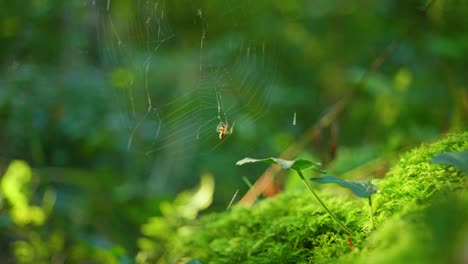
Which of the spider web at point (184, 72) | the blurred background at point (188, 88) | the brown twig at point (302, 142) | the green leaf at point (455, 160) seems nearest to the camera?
the green leaf at point (455, 160)

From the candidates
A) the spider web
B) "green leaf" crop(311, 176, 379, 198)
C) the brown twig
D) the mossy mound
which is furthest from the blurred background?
"green leaf" crop(311, 176, 379, 198)

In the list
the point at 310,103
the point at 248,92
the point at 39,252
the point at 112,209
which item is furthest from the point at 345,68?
the point at 39,252

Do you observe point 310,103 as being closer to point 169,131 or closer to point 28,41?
point 169,131

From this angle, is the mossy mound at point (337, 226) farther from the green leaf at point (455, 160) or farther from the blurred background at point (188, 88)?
the blurred background at point (188, 88)

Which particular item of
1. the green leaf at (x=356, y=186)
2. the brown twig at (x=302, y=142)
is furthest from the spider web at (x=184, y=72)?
the green leaf at (x=356, y=186)

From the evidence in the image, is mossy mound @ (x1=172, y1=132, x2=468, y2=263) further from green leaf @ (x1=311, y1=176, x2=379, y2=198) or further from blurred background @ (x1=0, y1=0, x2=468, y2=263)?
blurred background @ (x1=0, y1=0, x2=468, y2=263)

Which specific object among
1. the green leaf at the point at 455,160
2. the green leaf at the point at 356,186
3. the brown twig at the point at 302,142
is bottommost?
the brown twig at the point at 302,142
